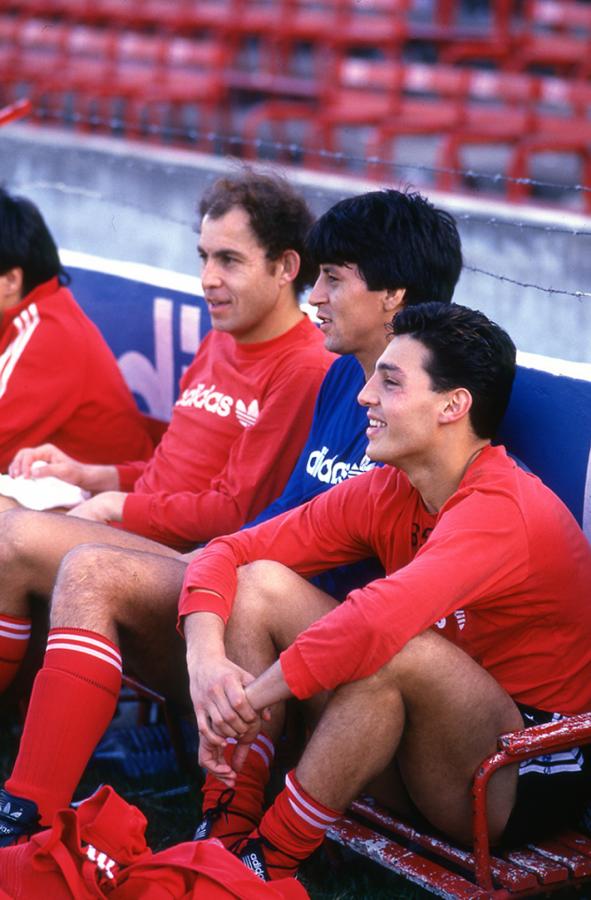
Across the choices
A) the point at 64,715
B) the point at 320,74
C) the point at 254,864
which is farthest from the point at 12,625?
the point at 320,74

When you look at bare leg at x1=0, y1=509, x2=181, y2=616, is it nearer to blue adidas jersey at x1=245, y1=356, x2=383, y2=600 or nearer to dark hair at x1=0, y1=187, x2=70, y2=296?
blue adidas jersey at x1=245, y1=356, x2=383, y2=600

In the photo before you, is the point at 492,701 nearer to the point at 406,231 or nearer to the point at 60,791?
the point at 60,791

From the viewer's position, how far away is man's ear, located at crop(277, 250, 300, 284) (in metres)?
4.18

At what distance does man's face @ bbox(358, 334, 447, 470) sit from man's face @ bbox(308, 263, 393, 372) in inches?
16.7

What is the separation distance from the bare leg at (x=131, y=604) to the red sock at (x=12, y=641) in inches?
10.6

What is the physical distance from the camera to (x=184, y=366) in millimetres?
4949

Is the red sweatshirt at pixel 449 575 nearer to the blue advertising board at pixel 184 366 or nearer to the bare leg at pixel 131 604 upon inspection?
the bare leg at pixel 131 604

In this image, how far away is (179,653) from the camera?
3.46 metres

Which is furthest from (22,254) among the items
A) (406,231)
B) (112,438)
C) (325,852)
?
(325,852)

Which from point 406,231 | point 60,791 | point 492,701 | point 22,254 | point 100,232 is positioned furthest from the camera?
point 100,232

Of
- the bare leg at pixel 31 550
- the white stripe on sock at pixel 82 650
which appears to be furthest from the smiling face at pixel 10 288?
the white stripe on sock at pixel 82 650

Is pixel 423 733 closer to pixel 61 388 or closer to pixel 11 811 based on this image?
pixel 11 811

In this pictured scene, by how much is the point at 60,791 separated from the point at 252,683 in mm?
485

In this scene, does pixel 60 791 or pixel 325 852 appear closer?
pixel 60 791
